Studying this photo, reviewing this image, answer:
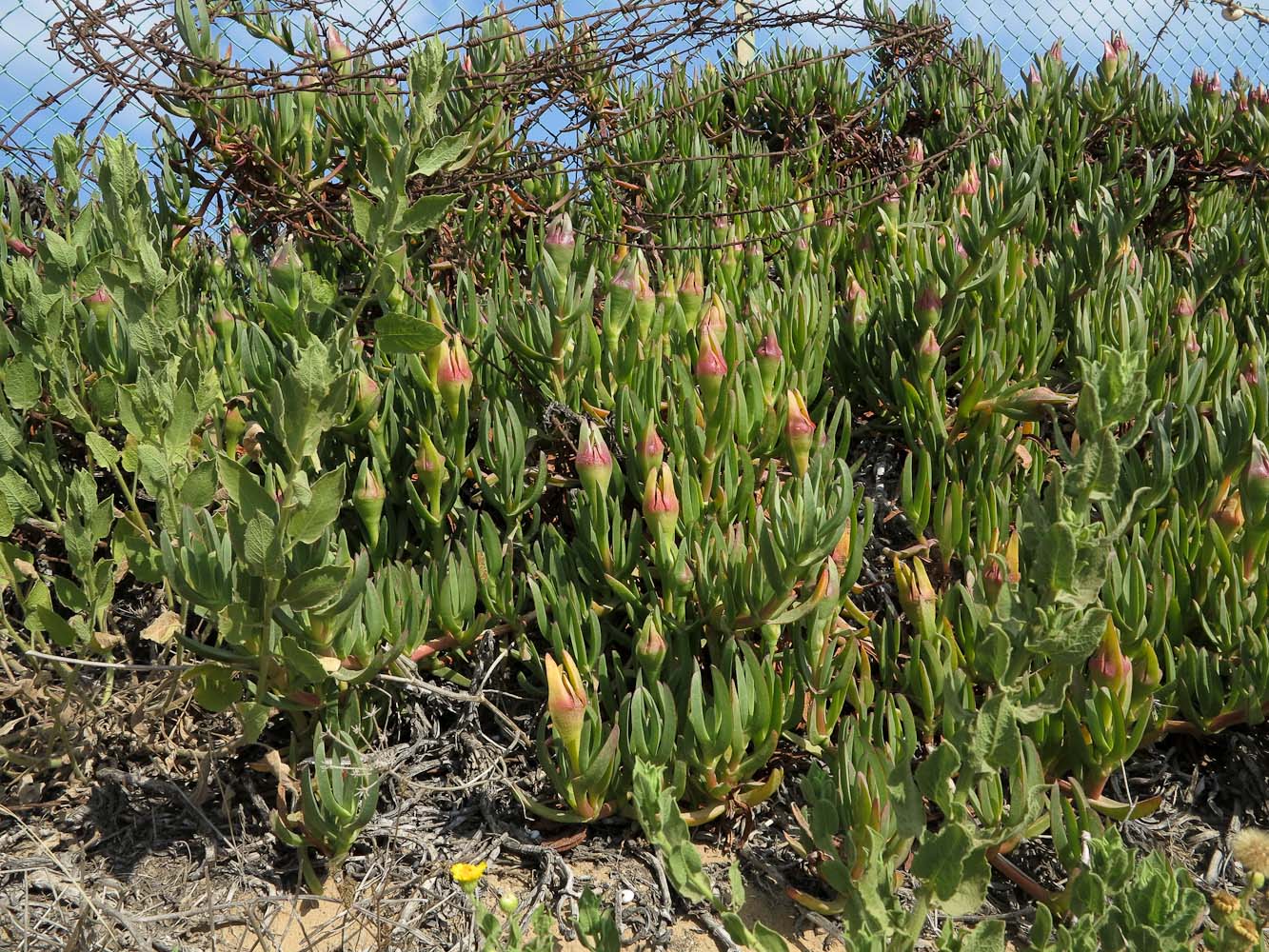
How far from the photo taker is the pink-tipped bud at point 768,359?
2201 millimetres

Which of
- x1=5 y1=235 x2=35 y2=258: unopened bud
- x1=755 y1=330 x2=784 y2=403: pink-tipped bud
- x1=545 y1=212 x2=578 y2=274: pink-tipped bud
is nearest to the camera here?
x1=755 y1=330 x2=784 y2=403: pink-tipped bud

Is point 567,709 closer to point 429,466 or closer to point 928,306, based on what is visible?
point 429,466

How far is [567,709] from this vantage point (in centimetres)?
164

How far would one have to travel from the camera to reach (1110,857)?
1.33 metres

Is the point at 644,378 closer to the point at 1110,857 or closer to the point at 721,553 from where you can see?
the point at 721,553

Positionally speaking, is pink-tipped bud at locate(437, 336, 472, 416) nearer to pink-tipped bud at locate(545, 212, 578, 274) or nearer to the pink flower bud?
pink-tipped bud at locate(545, 212, 578, 274)

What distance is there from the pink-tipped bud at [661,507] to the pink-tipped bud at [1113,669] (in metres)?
0.70

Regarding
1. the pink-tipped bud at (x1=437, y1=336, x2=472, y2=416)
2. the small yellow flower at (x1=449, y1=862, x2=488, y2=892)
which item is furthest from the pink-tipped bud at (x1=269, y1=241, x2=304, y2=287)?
the small yellow flower at (x1=449, y1=862, x2=488, y2=892)

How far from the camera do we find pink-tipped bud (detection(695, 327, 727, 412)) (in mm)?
2070

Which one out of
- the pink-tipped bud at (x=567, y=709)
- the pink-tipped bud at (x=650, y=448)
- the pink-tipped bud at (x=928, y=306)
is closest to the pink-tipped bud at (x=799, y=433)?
the pink-tipped bud at (x=650, y=448)

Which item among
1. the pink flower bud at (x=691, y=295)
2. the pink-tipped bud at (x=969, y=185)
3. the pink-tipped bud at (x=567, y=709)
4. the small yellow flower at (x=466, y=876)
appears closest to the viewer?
the small yellow flower at (x=466, y=876)

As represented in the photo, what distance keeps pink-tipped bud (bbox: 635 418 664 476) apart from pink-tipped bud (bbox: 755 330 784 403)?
12.5 inches

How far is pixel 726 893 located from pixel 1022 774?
51cm

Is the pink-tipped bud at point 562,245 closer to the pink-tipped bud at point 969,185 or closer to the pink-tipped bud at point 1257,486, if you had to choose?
the pink-tipped bud at point 1257,486
